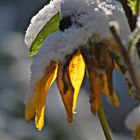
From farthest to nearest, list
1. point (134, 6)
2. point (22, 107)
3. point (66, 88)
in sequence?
1. point (22, 107)
2. point (66, 88)
3. point (134, 6)

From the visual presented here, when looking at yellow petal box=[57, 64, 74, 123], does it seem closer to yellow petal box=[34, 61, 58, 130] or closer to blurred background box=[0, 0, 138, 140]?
yellow petal box=[34, 61, 58, 130]

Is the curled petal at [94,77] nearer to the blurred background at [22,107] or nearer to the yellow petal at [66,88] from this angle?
the yellow petal at [66,88]

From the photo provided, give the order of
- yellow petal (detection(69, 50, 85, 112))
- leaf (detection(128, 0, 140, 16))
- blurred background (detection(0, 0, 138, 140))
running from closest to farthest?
1. leaf (detection(128, 0, 140, 16))
2. yellow petal (detection(69, 50, 85, 112))
3. blurred background (detection(0, 0, 138, 140))

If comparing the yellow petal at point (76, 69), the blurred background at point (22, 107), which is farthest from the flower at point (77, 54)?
the blurred background at point (22, 107)

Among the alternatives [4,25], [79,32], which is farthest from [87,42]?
[4,25]

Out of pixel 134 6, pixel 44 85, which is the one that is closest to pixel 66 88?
pixel 44 85

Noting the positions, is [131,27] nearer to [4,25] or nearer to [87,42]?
[87,42]

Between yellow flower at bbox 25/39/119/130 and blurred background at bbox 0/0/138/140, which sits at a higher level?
yellow flower at bbox 25/39/119/130

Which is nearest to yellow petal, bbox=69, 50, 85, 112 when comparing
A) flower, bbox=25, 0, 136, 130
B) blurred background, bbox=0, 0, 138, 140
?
flower, bbox=25, 0, 136, 130

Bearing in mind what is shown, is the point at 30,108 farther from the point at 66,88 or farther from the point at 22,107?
the point at 22,107
